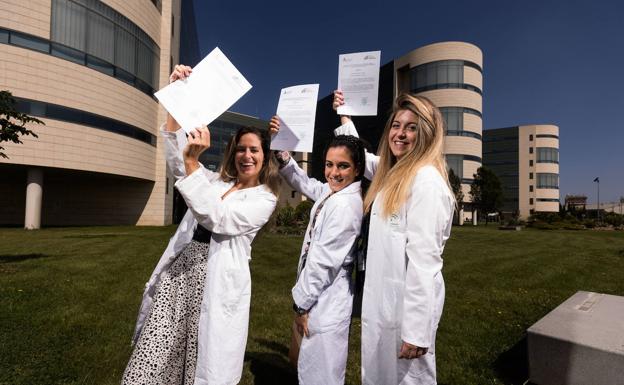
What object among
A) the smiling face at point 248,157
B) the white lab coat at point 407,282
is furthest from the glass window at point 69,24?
the white lab coat at point 407,282

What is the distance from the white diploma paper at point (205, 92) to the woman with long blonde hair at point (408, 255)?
3.72 feet

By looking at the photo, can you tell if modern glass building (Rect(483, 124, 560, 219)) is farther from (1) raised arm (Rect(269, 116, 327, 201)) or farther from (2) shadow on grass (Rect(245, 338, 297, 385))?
(1) raised arm (Rect(269, 116, 327, 201))

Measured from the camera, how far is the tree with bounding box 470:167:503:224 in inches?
1576

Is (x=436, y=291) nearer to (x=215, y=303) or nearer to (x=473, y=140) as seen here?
(x=215, y=303)

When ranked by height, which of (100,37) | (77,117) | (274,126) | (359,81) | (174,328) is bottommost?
(174,328)

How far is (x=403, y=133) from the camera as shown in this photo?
2379mm

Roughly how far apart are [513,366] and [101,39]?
2869cm

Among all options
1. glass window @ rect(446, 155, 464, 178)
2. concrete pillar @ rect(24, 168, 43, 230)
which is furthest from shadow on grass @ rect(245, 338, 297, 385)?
glass window @ rect(446, 155, 464, 178)

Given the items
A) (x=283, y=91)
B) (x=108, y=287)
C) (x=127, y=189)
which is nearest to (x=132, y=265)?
(x=108, y=287)

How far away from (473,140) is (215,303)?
161ft

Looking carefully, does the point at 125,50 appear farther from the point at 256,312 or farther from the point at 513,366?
the point at 513,366

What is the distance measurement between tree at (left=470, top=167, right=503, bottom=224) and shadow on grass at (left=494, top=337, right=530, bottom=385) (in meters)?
39.8

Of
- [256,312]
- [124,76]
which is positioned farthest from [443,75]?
[256,312]

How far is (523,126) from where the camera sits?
2968 inches
